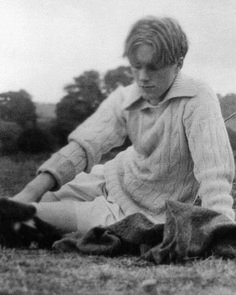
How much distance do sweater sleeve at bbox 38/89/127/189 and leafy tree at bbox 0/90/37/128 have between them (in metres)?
0.90

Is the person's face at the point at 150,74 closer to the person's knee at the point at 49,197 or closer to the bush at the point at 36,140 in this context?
the person's knee at the point at 49,197

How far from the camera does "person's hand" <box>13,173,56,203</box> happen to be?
101 inches

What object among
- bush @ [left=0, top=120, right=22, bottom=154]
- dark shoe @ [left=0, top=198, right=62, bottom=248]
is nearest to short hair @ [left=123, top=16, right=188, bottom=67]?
dark shoe @ [left=0, top=198, right=62, bottom=248]

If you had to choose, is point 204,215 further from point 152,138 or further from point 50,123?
point 50,123

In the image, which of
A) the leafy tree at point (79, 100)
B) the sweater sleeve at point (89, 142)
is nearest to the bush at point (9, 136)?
the leafy tree at point (79, 100)

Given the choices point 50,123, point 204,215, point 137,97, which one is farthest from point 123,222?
point 50,123

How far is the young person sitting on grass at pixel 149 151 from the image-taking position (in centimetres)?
253

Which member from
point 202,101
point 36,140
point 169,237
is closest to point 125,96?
point 202,101

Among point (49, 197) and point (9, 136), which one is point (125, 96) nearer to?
point (49, 197)

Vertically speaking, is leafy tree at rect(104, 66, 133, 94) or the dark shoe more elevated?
leafy tree at rect(104, 66, 133, 94)

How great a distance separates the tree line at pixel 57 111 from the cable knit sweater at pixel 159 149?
28.8 inches

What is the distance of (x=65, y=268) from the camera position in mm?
2066

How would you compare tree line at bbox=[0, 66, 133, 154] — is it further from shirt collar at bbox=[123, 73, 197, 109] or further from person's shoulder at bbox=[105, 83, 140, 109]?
shirt collar at bbox=[123, 73, 197, 109]

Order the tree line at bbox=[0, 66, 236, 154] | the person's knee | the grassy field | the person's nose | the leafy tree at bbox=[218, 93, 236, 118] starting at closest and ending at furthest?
the grassy field < the person's nose < the person's knee < the leafy tree at bbox=[218, 93, 236, 118] < the tree line at bbox=[0, 66, 236, 154]
